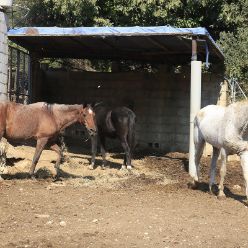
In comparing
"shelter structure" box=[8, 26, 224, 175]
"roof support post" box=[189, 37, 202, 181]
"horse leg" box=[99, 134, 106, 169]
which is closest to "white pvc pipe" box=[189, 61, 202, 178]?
"roof support post" box=[189, 37, 202, 181]

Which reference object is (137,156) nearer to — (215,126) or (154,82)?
(154,82)

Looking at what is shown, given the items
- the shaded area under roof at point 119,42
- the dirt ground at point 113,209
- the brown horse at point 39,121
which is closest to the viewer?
the dirt ground at point 113,209

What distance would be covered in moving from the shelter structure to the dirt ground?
12.0ft

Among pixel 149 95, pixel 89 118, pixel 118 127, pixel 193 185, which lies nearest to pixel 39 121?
pixel 89 118

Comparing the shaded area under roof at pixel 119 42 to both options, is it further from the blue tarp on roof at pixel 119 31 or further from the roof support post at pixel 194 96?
the roof support post at pixel 194 96

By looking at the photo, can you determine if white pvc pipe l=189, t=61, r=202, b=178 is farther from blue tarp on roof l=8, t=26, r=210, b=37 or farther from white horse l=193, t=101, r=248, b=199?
white horse l=193, t=101, r=248, b=199

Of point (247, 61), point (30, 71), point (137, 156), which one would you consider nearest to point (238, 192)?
point (137, 156)

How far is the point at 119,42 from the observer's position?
14.6 m

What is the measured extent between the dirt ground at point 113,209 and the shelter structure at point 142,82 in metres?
3.65

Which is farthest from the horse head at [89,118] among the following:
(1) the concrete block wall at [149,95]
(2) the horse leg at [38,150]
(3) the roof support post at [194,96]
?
(1) the concrete block wall at [149,95]

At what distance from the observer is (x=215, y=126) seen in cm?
966

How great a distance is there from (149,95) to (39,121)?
24.2 feet

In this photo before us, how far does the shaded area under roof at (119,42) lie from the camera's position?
463 inches

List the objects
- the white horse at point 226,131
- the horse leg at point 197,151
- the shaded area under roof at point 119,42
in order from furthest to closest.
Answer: the shaded area under roof at point 119,42
the horse leg at point 197,151
the white horse at point 226,131
